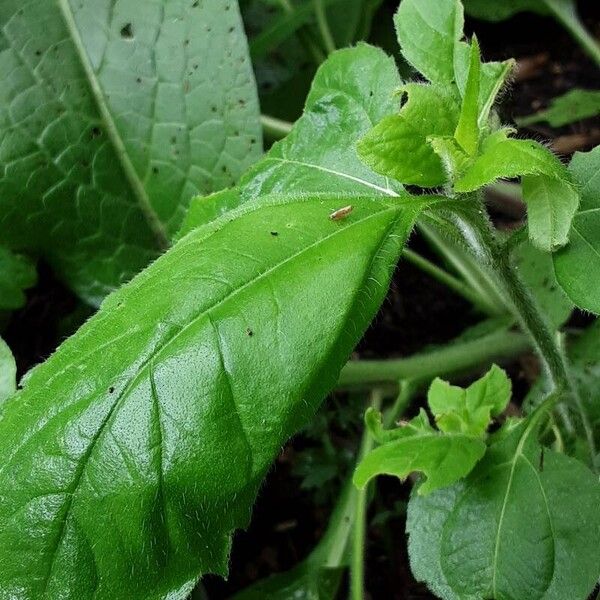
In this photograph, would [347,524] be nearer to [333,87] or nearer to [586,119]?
[333,87]

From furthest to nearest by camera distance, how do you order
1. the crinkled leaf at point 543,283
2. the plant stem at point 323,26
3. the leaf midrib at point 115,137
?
the plant stem at point 323,26 < the leaf midrib at point 115,137 < the crinkled leaf at point 543,283

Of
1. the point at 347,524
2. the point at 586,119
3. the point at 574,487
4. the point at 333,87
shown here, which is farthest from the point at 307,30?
the point at 574,487

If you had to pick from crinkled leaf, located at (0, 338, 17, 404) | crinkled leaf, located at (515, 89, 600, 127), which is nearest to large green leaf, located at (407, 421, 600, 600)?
crinkled leaf, located at (0, 338, 17, 404)

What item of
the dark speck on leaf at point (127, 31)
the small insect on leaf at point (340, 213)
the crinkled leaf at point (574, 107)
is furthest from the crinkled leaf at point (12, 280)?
the crinkled leaf at point (574, 107)

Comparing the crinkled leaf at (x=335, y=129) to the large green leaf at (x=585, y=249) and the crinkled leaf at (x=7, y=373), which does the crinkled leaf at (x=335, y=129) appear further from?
the crinkled leaf at (x=7, y=373)

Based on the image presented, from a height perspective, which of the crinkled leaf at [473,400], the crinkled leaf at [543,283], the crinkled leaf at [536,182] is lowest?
the crinkled leaf at [543,283]

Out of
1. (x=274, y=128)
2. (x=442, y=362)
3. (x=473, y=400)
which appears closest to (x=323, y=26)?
(x=274, y=128)

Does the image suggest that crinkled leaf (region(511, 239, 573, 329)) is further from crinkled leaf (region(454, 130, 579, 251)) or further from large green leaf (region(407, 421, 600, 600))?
crinkled leaf (region(454, 130, 579, 251))
